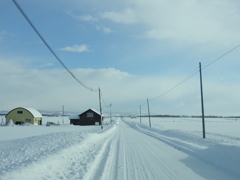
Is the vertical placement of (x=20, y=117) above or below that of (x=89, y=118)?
above

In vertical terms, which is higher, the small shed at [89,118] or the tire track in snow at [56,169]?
the tire track in snow at [56,169]

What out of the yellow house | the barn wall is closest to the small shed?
the yellow house

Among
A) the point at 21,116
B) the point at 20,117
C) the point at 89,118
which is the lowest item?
the point at 89,118

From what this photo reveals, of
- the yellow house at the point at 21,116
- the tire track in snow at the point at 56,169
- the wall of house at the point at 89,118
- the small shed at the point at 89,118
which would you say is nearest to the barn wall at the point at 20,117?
the yellow house at the point at 21,116

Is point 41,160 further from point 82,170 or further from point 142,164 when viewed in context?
point 142,164

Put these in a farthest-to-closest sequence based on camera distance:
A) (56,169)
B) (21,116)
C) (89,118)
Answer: (89,118)
(21,116)
(56,169)

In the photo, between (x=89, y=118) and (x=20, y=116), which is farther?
(x=89, y=118)

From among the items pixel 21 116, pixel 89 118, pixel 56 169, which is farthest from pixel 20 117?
pixel 56 169

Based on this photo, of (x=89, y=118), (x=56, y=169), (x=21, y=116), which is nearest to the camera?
(x=56, y=169)

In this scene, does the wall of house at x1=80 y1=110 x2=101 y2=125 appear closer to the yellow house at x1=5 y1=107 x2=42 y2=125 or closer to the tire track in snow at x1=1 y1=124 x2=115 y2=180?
the yellow house at x1=5 y1=107 x2=42 y2=125

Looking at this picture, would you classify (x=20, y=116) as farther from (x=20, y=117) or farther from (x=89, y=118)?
(x=89, y=118)

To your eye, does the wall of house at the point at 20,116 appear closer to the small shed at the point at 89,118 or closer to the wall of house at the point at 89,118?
the small shed at the point at 89,118

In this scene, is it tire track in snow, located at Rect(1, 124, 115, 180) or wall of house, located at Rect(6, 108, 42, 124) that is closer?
tire track in snow, located at Rect(1, 124, 115, 180)

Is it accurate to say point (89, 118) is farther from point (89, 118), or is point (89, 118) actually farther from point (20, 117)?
point (20, 117)
